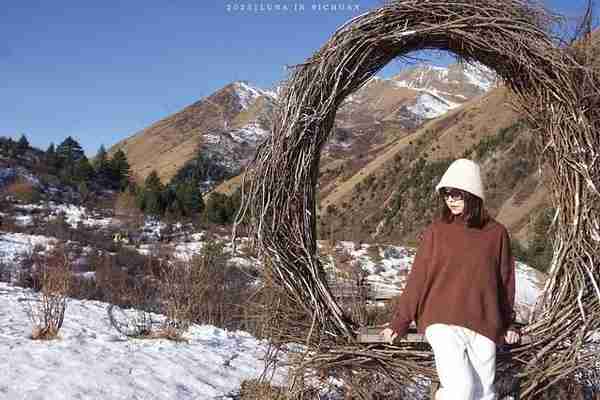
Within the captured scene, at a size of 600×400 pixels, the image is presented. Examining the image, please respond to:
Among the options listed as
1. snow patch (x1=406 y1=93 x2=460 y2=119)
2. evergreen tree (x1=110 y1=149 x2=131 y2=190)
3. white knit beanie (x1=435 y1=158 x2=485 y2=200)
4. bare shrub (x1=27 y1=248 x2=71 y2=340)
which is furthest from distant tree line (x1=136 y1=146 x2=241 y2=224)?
snow patch (x1=406 y1=93 x2=460 y2=119)

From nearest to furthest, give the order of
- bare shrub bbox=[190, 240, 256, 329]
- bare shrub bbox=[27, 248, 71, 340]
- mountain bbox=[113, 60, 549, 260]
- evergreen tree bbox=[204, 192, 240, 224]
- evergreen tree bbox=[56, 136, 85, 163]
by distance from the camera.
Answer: bare shrub bbox=[27, 248, 71, 340] < bare shrub bbox=[190, 240, 256, 329] < mountain bbox=[113, 60, 549, 260] < evergreen tree bbox=[204, 192, 240, 224] < evergreen tree bbox=[56, 136, 85, 163]

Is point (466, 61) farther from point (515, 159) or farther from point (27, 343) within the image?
point (515, 159)

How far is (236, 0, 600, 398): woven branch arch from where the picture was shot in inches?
130

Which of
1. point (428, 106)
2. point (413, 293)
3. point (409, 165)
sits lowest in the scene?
point (413, 293)

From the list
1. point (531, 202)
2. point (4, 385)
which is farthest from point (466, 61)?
point (531, 202)

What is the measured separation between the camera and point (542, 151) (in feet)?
11.8

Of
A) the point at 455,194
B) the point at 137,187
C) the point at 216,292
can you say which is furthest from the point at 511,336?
the point at 137,187

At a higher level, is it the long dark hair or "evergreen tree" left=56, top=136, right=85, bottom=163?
"evergreen tree" left=56, top=136, right=85, bottom=163

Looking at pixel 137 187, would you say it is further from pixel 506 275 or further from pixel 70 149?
pixel 506 275

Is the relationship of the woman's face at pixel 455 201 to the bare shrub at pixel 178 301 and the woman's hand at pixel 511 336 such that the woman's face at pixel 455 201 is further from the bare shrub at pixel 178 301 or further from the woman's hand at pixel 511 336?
the bare shrub at pixel 178 301

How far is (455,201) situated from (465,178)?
0.14 metres

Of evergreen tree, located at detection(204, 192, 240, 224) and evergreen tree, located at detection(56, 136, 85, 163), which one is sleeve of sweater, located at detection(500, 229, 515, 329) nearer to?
evergreen tree, located at detection(204, 192, 240, 224)

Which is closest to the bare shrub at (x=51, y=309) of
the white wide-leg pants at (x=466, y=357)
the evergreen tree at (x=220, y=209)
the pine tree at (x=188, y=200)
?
the white wide-leg pants at (x=466, y=357)

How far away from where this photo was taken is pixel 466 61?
12.5ft
